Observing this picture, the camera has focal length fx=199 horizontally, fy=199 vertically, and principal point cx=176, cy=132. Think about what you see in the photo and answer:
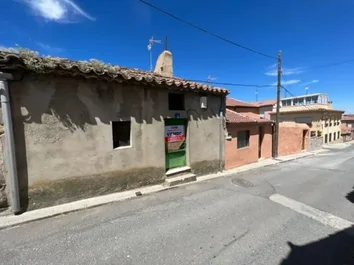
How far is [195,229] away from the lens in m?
4.23

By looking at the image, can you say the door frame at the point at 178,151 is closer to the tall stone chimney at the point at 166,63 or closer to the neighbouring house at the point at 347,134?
the tall stone chimney at the point at 166,63

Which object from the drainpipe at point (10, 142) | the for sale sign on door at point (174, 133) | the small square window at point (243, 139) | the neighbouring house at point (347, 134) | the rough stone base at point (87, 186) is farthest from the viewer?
the neighbouring house at point (347, 134)

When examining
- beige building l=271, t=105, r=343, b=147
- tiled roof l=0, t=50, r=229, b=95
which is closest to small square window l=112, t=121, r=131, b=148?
tiled roof l=0, t=50, r=229, b=95

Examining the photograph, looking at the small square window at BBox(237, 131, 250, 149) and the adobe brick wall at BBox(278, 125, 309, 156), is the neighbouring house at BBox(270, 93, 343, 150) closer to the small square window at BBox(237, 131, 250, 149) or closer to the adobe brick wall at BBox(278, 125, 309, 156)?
the adobe brick wall at BBox(278, 125, 309, 156)

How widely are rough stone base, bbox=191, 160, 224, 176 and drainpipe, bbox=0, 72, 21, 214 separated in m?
5.67

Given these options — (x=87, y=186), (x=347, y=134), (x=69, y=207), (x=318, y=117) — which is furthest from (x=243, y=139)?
(x=347, y=134)

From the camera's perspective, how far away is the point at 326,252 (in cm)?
354

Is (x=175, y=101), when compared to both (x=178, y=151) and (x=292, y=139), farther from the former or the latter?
(x=292, y=139)

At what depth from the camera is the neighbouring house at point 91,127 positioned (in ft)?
15.5

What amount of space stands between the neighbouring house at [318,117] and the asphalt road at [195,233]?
22.2 m

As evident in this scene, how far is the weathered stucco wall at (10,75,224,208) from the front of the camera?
15.7 feet

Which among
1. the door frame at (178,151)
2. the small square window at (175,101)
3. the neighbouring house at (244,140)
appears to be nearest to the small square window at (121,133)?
the door frame at (178,151)

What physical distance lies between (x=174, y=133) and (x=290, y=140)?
A: 13.5 metres

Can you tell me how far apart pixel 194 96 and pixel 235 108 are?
12.0m
